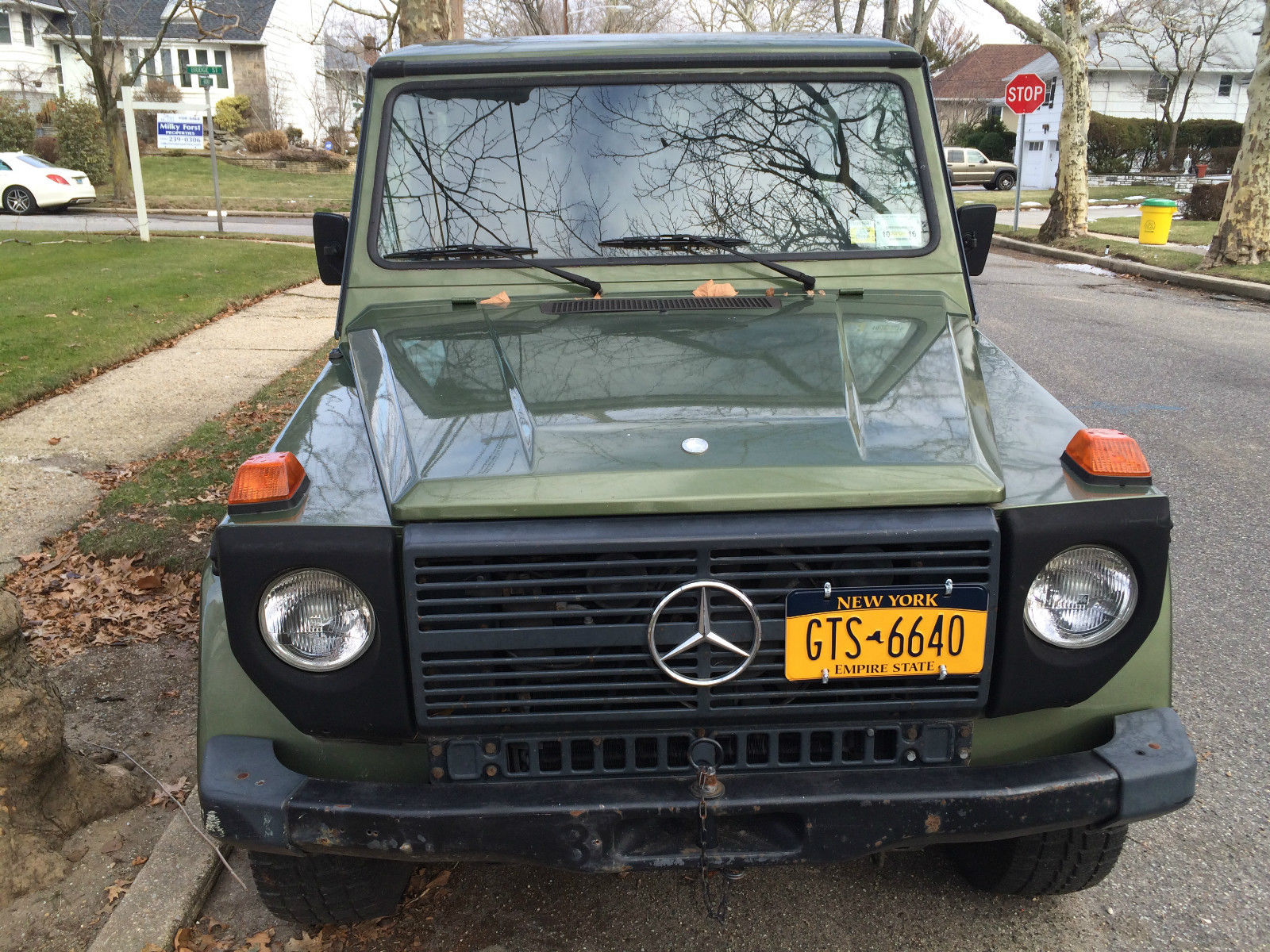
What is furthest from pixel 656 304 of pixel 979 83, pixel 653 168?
pixel 979 83

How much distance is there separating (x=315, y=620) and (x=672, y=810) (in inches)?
30.3

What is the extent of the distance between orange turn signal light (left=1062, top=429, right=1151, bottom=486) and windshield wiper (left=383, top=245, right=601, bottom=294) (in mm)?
1459

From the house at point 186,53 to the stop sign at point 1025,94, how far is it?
31.9m

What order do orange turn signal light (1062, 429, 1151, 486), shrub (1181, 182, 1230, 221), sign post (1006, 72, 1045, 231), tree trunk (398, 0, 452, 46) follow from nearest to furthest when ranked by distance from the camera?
orange turn signal light (1062, 429, 1151, 486) → tree trunk (398, 0, 452, 46) → sign post (1006, 72, 1045, 231) → shrub (1181, 182, 1230, 221)

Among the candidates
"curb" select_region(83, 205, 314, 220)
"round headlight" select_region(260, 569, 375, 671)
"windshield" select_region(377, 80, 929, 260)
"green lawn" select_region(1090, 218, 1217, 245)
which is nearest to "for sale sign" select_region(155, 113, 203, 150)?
"curb" select_region(83, 205, 314, 220)

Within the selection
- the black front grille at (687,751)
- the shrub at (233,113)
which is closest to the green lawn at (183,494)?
the black front grille at (687,751)

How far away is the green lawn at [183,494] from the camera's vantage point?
4.98 m

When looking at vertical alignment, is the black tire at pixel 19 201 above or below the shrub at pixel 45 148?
below

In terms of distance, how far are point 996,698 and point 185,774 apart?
96.4 inches

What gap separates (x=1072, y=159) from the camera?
2019 centimetres

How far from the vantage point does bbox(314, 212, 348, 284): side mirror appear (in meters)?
3.32

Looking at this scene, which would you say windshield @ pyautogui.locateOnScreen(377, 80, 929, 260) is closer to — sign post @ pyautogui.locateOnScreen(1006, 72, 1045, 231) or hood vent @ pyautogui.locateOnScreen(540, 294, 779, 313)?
hood vent @ pyautogui.locateOnScreen(540, 294, 779, 313)

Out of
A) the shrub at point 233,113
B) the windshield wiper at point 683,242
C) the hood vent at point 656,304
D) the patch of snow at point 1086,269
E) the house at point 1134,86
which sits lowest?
the patch of snow at point 1086,269

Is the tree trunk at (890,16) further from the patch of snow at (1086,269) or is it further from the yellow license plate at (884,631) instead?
the yellow license plate at (884,631)
